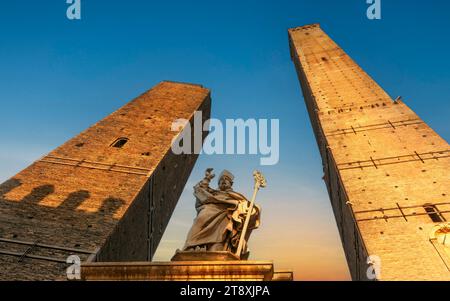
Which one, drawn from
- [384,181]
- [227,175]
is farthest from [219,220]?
[384,181]

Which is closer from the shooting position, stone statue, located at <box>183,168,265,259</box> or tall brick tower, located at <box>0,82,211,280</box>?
stone statue, located at <box>183,168,265,259</box>

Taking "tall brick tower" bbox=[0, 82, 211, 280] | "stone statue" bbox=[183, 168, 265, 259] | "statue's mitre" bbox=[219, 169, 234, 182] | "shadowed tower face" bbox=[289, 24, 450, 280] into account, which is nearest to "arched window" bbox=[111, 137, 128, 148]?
"tall brick tower" bbox=[0, 82, 211, 280]

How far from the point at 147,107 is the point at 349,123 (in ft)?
24.9

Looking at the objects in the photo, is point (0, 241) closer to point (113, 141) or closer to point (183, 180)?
point (113, 141)

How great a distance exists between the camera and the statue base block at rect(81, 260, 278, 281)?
312cm

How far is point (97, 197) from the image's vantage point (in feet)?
33.0

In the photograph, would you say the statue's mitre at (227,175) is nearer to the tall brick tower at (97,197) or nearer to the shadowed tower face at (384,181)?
→ the shadowed tower face at (384,181)

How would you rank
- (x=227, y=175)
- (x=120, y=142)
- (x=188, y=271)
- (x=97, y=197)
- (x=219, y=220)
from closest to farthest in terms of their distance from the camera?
(x=188, y=271), (x=219, y=220), (x=227, y=175), (x=97, y=197), (x=120, y=142)

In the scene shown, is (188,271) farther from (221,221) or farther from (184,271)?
(221,221)

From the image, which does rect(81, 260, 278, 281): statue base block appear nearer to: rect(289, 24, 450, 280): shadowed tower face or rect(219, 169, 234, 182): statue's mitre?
rect(219, 169, 234, 182): statue's mitre

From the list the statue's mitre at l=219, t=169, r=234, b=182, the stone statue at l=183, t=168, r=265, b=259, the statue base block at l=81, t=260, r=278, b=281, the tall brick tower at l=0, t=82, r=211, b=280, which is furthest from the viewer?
the tall brick tower at l=0, t=82, r=211, b=280

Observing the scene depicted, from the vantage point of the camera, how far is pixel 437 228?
8.08 m

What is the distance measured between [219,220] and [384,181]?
7.25 metres
